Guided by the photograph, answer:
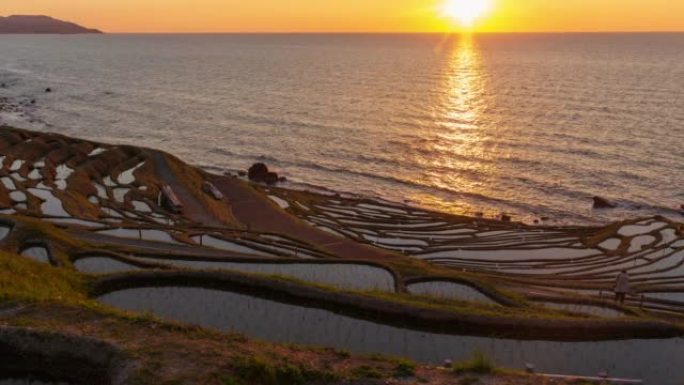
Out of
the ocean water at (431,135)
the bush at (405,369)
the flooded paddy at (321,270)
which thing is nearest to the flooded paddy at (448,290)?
the flooded paddy at (321,270)

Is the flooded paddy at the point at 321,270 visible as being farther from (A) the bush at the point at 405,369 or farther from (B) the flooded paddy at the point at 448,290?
(A) the bush at the point at 405,369

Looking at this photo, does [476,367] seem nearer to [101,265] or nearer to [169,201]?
[101,265]

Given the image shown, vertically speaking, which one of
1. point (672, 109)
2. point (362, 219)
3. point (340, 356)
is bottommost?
point (362, 219)

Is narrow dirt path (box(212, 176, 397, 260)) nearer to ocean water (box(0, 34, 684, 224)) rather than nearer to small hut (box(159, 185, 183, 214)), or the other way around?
small hut (box(159, 185, 183, 214))

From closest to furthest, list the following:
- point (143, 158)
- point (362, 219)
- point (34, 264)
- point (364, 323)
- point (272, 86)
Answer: point (364, 323) → point (34, 264) → point (362, 219) → point (143, 158) → point (272, 86)

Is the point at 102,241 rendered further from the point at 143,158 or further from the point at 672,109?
the point at 672,109

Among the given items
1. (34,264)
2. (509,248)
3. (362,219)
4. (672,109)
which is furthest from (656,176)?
(34,264)
